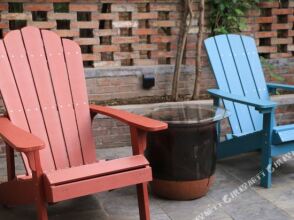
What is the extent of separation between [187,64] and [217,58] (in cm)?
94

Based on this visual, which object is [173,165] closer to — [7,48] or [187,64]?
[7,48]

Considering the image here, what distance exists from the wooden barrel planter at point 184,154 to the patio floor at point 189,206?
99 mm

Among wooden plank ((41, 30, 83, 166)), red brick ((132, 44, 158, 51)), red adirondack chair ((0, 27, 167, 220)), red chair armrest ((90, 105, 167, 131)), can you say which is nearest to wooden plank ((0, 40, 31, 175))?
red adirondack chair ((0, 27, 167, 220))

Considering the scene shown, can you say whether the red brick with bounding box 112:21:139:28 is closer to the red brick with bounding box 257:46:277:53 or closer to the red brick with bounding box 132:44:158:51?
the red brick with bounding box 132:44:158:51

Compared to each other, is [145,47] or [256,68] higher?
[145,47]

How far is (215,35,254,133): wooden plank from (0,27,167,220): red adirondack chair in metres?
1.20

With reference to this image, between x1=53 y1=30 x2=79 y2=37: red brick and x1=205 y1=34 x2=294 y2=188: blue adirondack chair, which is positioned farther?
x1=53 y1=30 x2=79 y2=37: red brick

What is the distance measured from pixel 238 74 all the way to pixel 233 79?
0.09 metres

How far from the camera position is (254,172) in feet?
12.0

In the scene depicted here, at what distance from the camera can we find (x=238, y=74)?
3959mm

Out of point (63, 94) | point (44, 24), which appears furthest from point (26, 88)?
point (44, 24)

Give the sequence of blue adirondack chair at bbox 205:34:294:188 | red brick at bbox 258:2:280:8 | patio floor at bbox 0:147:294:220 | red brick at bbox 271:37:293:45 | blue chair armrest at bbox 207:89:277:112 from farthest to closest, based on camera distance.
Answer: red brick at bbox 271:37:293:45
red brick at bbox 258:2:280:8
blue adirondack chair at bbox 205:34:294:188
blue chair armrest at bbox 207:89:277:112
patio floor at bbox 0:147:294:220

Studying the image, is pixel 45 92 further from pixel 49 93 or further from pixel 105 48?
pixel 105 48

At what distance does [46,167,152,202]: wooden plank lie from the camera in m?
2.41
